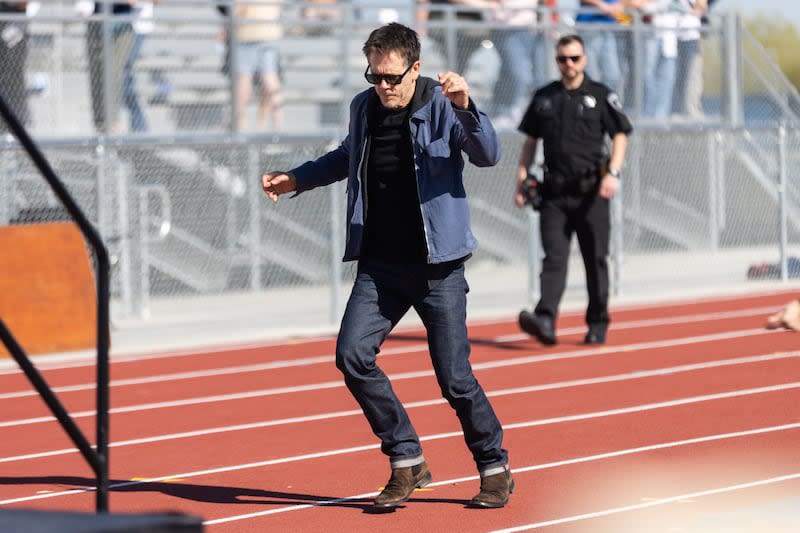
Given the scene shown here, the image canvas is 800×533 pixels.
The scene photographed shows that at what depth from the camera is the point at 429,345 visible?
6707 mm

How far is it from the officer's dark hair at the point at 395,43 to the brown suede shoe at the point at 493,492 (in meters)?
1.83

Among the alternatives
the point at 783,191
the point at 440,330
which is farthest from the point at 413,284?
the point at 783,191

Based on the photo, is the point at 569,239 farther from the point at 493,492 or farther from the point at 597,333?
the point at 493,492

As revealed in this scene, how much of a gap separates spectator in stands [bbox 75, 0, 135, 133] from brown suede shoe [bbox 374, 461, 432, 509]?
29.1 feet

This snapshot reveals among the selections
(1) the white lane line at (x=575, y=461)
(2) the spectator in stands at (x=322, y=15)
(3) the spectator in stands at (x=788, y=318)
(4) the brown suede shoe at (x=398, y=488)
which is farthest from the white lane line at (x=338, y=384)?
(2) the spectator in stands at (x=322, y=15)

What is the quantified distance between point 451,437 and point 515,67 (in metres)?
9.16

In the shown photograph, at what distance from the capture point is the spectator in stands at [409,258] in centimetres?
662

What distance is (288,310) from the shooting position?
49.6 ft

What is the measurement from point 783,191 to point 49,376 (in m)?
8.73

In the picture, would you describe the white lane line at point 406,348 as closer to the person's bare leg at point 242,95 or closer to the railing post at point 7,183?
the railing post at point 7,183

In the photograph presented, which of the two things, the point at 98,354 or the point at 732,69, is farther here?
the point at 732,69

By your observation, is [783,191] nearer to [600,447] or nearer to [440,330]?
[600,447]

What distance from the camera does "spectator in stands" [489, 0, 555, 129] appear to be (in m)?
16.9

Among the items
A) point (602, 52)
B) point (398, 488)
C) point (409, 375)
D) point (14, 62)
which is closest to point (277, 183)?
point (398, 488)
